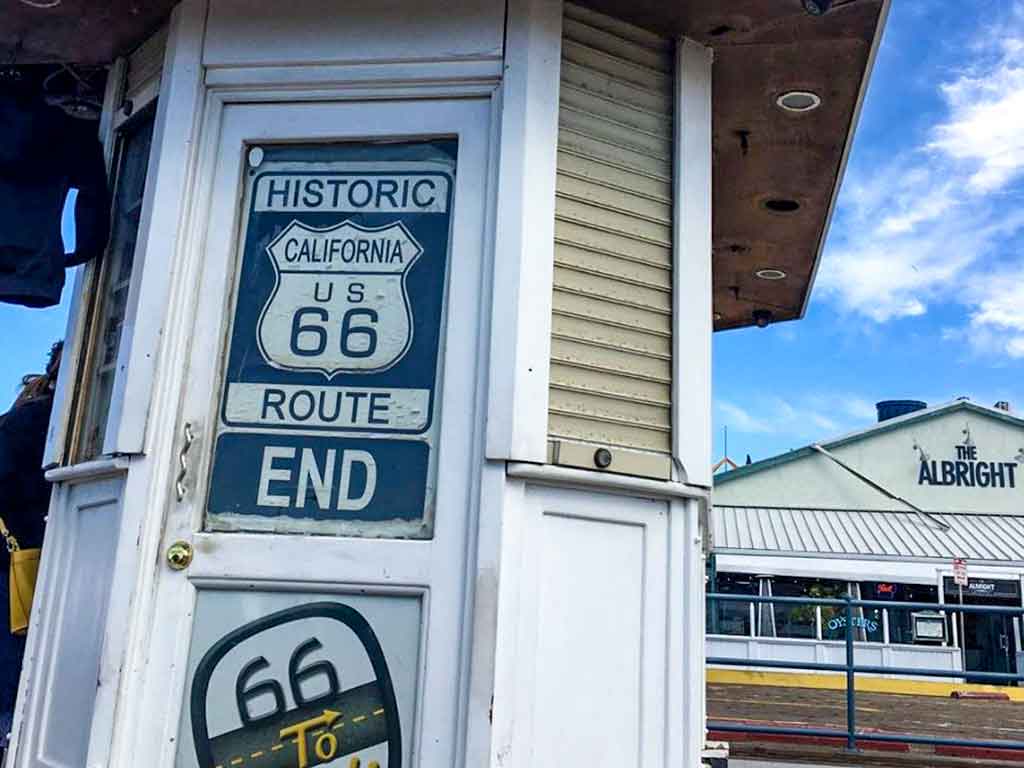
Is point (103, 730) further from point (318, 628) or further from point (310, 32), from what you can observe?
point (310, 32)

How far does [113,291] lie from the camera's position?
3.27 m

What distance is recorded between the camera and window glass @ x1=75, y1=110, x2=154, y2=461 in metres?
3.12

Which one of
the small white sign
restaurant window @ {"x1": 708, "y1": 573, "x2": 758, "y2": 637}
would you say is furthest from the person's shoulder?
the small white sign

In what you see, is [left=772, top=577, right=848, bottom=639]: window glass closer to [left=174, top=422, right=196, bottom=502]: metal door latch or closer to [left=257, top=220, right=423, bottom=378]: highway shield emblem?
[left=257, top=220, right=423, bottom=378]: highway shield emblem

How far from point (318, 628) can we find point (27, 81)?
2463 millimetres

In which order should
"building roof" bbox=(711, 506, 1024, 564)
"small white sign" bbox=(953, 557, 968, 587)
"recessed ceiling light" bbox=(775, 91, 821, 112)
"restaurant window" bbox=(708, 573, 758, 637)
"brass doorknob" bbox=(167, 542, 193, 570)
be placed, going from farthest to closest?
1. "building roof" bbox=(711, 506, 1024, 564)
2. "restaurant window" bbox=(708, 573, 758, 637)
3. "small white sign" bbox=(953, 557, 968, 587)
4. "recessed ceiling light" bbox=(775, 91, 821, 112)
5. "brass doorknob" bbox=(167, 542, 193, 570)

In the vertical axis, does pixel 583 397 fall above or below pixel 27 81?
below

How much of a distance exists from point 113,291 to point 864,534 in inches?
854

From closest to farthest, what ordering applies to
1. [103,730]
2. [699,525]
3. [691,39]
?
[103,730], [699,525], [691,39]

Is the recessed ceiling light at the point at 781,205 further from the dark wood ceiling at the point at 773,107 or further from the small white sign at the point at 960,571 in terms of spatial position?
the small white sign at the point at 960,571

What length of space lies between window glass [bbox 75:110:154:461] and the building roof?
61.6 feet

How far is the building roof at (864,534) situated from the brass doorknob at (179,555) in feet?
62.6

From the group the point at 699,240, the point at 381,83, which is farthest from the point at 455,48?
the point at 699,240

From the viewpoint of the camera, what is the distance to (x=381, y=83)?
2.95 meters
